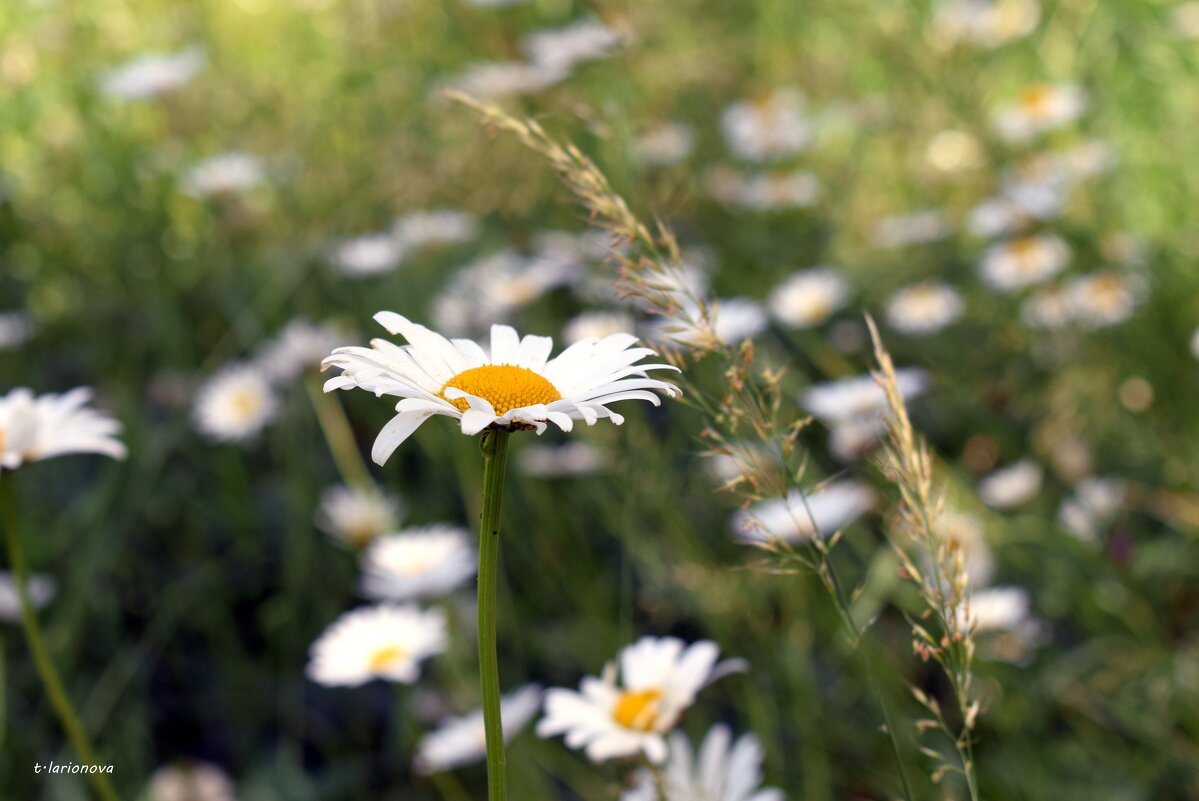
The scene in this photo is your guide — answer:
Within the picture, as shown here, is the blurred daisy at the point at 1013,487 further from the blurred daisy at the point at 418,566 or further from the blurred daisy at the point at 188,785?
the blurred daisy at the point at 188,785

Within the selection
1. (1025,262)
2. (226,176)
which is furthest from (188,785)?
(1025,262)

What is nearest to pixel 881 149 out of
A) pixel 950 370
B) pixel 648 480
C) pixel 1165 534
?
pixel 950 370

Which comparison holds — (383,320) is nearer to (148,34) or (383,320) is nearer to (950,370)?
(950,370)

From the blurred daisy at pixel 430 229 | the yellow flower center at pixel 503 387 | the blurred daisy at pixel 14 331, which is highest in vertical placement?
the blurred daisy at pixel 430 229

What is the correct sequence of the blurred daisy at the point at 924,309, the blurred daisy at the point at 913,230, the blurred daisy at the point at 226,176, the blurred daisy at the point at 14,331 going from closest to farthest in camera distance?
the blurred daisy at the point at 924,309 → the blurred daisy at the point at 14,331 → the blurred daisy at the point at 913,230 → the blurred daisy at the point at 226,176

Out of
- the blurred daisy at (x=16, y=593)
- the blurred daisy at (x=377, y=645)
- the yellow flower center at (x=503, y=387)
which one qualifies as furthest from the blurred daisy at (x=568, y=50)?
the yellow flower center at (x=503, y=387)

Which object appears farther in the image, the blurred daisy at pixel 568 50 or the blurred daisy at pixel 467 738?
the blurred daisy at pixel 568 50

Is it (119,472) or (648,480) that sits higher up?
(119,472)
